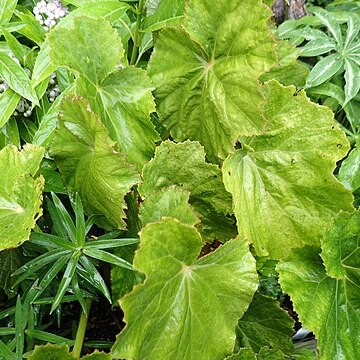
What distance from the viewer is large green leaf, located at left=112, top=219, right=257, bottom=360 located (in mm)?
931

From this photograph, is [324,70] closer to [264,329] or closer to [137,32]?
[137,32]

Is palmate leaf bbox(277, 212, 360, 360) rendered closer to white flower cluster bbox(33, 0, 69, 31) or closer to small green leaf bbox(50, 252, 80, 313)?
small green leaf bbox(50, 252, 80, 313)

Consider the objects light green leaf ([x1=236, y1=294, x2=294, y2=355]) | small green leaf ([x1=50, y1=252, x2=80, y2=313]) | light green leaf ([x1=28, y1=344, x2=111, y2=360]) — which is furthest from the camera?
light green leaf ([x1=236, y1=294, x2=294, y2=355])

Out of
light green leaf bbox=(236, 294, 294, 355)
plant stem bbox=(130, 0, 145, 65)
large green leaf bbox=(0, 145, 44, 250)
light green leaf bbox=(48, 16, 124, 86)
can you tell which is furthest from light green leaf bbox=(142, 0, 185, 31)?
light green leaf bbox=(236, 294, 294, 355)

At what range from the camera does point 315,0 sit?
1.87 metres

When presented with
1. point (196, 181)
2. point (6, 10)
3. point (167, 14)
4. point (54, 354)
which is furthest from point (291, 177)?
point (6, 10)

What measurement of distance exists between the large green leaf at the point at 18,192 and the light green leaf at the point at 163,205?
18cm

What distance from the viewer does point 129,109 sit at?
111 cm

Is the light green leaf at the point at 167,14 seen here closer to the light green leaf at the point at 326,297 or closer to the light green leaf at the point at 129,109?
the light green leaf at the point at 129,109

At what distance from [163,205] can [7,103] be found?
1.51 feet

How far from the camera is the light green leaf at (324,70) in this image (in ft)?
4.73

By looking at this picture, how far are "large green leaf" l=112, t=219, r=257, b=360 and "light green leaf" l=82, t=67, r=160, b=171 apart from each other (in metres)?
0.24

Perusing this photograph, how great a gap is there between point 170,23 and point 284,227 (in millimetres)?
494

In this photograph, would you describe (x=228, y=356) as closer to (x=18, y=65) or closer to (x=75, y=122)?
(x=75, y=122)
